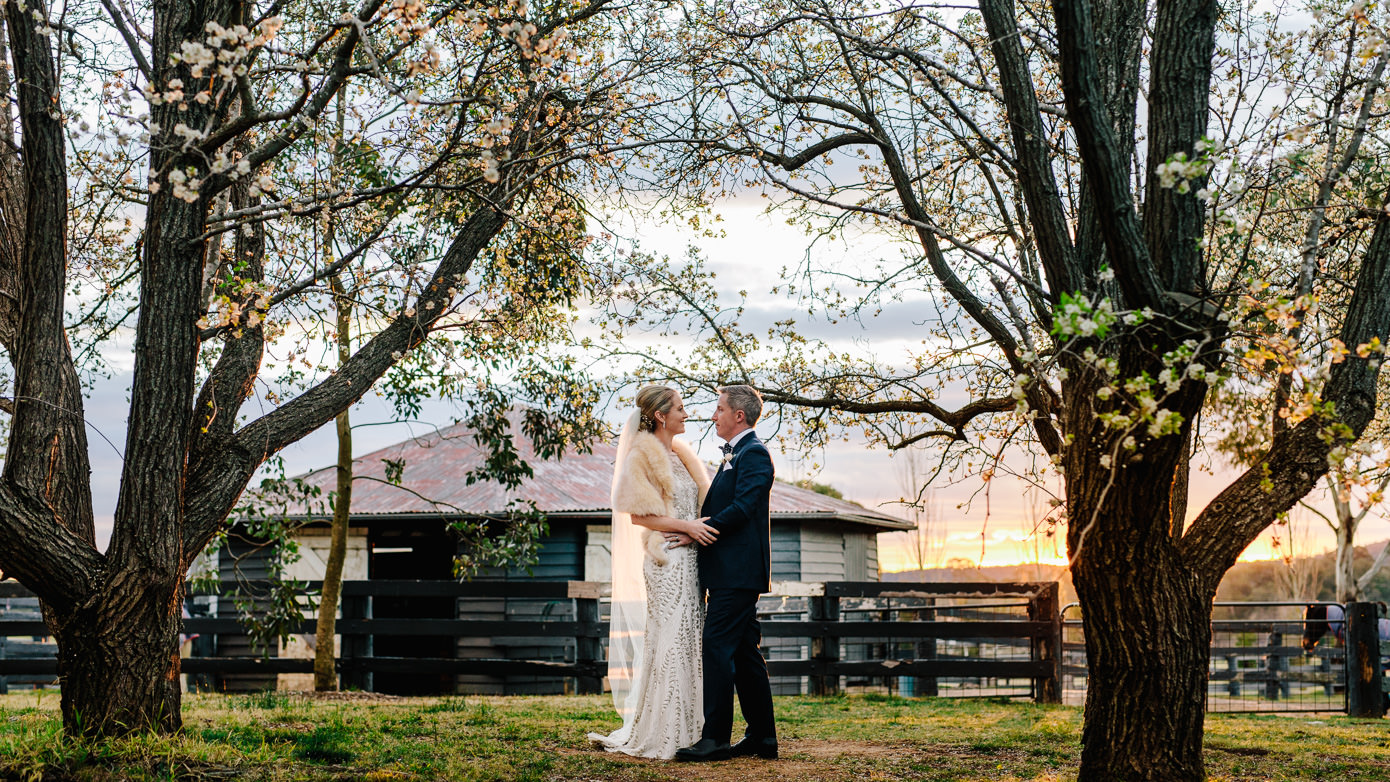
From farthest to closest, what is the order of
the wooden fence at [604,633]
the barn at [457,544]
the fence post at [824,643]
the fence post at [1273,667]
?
the barn at [457,544]
the fence post at [1273,667]
the fence post at [824,643]
the wooden fence at [604,633]

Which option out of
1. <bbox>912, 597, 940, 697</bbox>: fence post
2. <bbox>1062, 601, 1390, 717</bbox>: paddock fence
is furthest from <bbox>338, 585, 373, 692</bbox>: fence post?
<bbox>1062, 601, 1390, 717</bbox>: paddock fence

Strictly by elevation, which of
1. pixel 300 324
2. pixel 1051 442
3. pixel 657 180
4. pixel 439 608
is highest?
pixel 657 180

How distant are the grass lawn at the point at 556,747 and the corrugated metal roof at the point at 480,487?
23.4ft

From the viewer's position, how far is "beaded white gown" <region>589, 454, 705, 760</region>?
6152mm

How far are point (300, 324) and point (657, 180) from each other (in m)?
3.00

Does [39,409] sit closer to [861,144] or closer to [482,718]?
[482,718]

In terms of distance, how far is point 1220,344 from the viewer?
453 centimetres

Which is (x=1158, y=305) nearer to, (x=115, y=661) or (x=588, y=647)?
(x=115, y=661)

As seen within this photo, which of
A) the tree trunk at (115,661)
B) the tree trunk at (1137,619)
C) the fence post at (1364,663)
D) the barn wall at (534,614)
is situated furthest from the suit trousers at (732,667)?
the barn wall at (534,614)

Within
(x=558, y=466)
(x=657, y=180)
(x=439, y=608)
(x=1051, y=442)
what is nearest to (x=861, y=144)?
(x=657, y=180)

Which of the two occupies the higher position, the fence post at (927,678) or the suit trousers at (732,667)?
the suit trousers at (732,667)

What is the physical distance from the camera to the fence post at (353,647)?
37.9 feet

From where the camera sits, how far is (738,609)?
618 centimetres

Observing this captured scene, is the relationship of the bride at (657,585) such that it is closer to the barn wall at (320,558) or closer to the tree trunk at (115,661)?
the tree trunk at (115,661)
